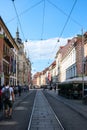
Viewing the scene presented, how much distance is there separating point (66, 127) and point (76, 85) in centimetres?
2967

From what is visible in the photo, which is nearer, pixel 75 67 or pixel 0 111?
pixel 0 111

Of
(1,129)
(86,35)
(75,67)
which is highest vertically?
(86,35)

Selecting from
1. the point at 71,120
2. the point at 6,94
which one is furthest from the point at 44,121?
the point at 6,94

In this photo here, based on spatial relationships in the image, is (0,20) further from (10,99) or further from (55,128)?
(55,128)

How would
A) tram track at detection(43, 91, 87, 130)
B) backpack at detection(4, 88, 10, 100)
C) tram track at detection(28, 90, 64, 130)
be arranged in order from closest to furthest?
tram track at detection(28, 90, 64, 130), tram track at detection(43, 91, 87, 130), backpack at detection(4, 88, 10, 100)

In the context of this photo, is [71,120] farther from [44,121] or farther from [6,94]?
[6,94]

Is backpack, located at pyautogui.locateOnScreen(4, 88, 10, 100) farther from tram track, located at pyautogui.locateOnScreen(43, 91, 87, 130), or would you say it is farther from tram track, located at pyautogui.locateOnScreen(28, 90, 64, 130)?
tram track, located at pyautogui.locateOnScreen(43, 91, 87, 130)

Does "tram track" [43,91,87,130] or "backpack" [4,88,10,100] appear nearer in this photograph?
"tram track" [43,91,87,130]

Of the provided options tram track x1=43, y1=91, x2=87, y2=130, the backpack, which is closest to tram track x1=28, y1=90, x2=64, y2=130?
tram track x1=43, y1=91, x2=87, y2=130

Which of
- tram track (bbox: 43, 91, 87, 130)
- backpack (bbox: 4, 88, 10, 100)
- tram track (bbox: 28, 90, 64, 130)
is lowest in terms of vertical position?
tram track (bbox: 43, 91, 87, 130)

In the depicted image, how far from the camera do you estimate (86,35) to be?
60.1m

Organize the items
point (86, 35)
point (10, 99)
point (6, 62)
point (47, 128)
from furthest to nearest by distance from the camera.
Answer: point (6, 62)
point (86, 35)
point (10, 99)
point (47, 128)

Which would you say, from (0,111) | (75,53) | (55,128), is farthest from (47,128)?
(75,53)

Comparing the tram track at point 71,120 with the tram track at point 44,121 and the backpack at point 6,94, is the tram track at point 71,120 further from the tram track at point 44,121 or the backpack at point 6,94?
→ the backpack at point 6,94
